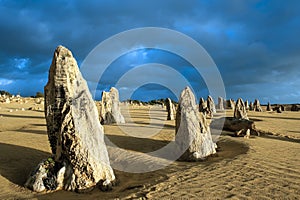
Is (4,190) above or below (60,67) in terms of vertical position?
below

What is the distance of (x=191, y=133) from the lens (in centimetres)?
1077

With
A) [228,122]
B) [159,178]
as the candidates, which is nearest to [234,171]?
[159,178]

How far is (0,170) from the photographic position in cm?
853

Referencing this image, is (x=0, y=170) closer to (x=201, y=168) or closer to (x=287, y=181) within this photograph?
(x=201, y=168)

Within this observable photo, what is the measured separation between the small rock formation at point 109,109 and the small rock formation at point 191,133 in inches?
517

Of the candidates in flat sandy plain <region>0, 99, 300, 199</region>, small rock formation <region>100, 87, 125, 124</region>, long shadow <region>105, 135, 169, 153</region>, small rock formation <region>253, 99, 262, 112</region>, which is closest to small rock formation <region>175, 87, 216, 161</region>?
flat sandy plain <region>0, 99, 300, 199</region>

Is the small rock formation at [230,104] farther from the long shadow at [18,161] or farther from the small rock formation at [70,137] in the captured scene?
the small rock formation at [70,137]

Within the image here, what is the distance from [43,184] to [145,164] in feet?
13.4

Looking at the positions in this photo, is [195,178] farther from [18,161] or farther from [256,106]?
[256,106]

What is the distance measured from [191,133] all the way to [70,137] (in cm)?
547

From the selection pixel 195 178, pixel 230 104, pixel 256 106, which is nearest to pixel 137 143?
pixel 195 178

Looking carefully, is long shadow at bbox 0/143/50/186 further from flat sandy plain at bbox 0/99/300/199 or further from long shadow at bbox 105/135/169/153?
long shadow at bbox 105/135/169/153

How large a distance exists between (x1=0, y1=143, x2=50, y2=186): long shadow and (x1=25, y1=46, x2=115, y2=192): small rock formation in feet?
3.43

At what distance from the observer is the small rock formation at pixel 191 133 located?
10.6m
